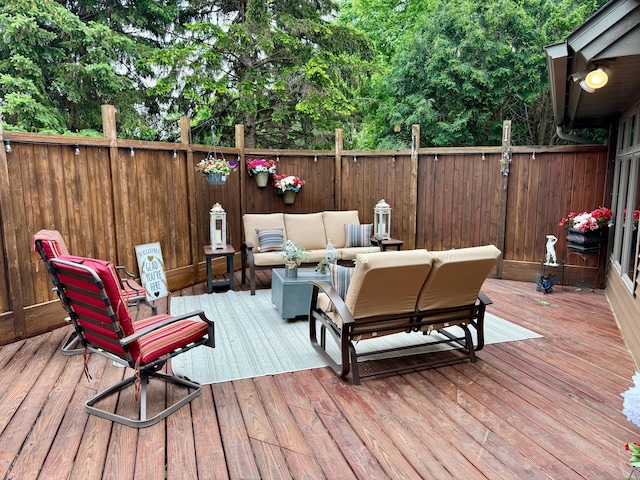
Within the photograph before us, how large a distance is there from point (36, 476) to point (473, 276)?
2.84m

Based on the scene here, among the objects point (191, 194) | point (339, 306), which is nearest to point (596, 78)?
point (339, 306)

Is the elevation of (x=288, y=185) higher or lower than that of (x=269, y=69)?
lower

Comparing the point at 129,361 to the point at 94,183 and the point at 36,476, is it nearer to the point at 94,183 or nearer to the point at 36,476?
the point at 36,476

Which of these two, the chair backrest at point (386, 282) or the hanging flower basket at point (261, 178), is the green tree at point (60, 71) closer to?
the hanging flower basket at point (261, 178)

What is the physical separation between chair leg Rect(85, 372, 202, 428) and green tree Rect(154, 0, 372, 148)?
663cm

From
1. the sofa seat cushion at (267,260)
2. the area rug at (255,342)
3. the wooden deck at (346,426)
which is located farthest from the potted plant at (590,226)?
the sofa seat cushion at (267,260)

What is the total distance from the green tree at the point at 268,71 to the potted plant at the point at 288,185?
234cm

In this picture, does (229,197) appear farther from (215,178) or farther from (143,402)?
(143,402)

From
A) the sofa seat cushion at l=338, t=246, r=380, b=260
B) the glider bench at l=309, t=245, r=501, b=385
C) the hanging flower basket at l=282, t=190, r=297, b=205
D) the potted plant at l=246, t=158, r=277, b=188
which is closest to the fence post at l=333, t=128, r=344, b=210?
Answer: the hanging flower basket at l=282, t=190, r=297, b=205

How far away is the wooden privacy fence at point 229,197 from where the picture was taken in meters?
3.88

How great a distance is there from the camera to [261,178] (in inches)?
262

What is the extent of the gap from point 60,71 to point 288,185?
4995 mm

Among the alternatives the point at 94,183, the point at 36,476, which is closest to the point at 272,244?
the point at 94,183

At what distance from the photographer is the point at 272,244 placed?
18.9ft
